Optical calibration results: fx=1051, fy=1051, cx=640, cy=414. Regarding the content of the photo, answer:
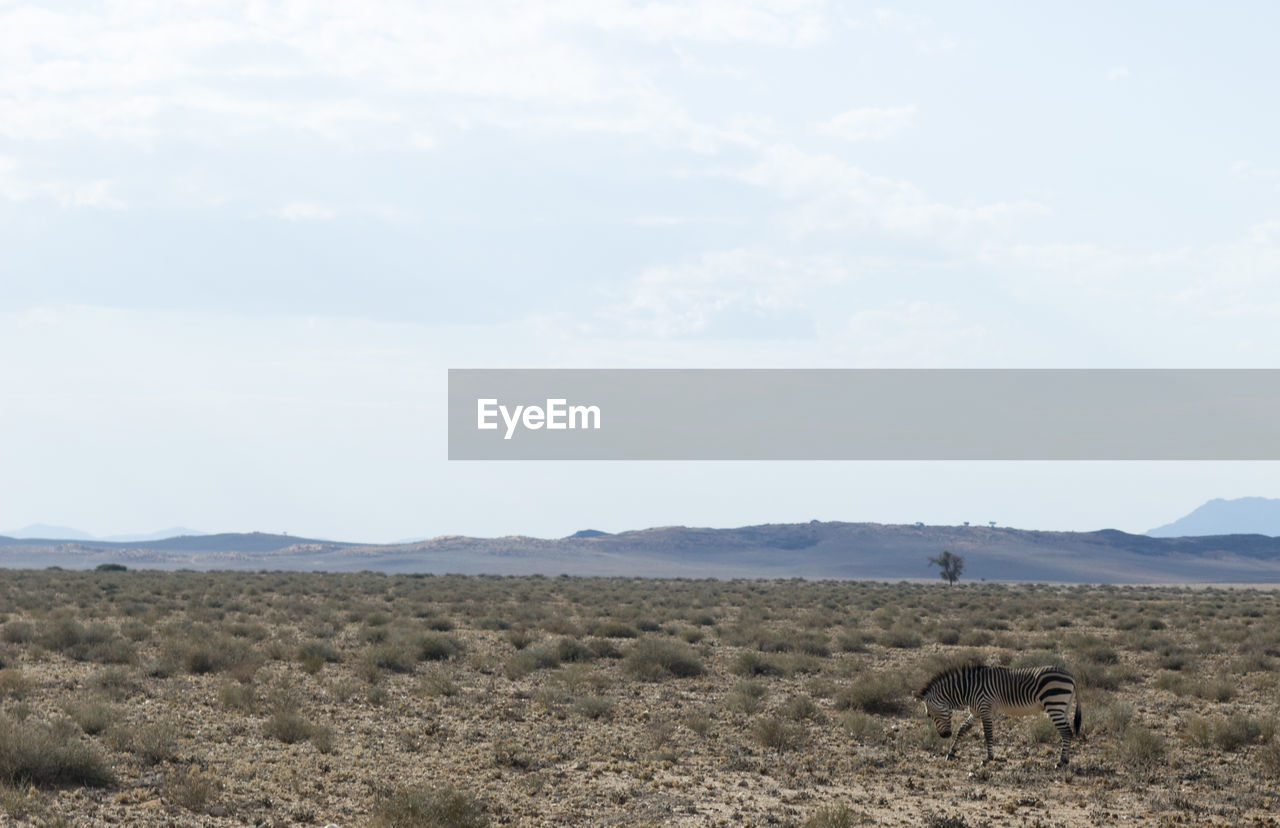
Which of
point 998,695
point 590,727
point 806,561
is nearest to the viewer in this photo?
point 998,695

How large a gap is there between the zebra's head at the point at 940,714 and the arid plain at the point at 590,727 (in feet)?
1.41

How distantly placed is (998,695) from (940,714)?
84cm

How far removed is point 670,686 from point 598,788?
26.9 ft

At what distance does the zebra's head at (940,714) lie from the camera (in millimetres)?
14570

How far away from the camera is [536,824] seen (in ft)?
37.0

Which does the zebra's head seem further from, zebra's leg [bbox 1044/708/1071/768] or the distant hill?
the distant hill

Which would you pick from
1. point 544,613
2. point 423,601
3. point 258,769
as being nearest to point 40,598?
point 423,601

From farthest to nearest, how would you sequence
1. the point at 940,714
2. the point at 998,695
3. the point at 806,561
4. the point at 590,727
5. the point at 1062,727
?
1. the point at 806,561
2. the point at 590,727
3. the point at 940,714
4. the point at 998,695
5. the point at 1062,727

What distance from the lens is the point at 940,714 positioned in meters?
14.7

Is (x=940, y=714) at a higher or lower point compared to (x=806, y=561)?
higher

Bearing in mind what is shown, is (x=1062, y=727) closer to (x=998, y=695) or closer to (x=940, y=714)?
(x=998, y=695)

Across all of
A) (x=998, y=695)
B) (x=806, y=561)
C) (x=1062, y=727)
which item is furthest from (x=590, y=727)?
(x=806, y=561)

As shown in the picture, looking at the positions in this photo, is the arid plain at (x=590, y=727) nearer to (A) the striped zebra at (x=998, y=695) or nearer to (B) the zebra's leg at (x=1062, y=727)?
(B) the zebra's leg at (x=1062, y=727)

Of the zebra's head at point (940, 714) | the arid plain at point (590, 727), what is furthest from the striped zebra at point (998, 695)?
the arid plain at point (590, 727)
